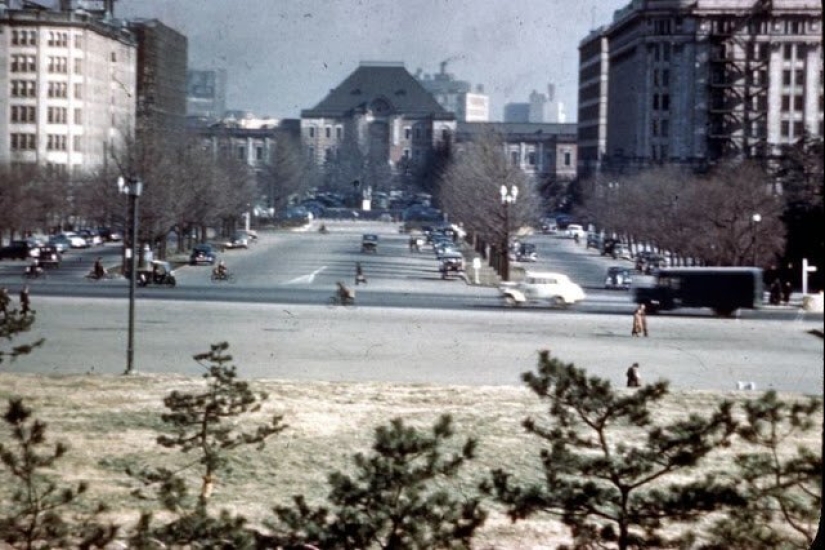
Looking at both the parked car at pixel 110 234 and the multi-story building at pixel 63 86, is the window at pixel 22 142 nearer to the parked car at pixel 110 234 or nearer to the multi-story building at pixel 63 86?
the multi-story building at pixel 63 86

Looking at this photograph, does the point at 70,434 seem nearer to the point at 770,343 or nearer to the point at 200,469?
the point at 200,469

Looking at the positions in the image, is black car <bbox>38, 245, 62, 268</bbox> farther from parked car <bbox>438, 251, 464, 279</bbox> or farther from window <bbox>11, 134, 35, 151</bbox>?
parked car <bbox>438, 251, 464, 279</bbox>

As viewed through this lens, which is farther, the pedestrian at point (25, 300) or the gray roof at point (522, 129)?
the gray roof at point (522, 129)

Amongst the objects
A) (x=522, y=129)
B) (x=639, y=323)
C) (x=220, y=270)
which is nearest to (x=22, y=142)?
(x=220, y=270)

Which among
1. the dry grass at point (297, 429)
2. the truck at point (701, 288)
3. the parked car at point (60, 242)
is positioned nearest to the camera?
the dry grass at point (297, 429)

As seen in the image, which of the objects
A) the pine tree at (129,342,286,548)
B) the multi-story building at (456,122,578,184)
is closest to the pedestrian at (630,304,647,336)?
the multi-story building at (456,122,578,184)

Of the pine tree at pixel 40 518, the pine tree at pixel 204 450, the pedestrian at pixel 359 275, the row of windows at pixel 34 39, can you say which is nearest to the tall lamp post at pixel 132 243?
the row of windows at pixel 34 39
